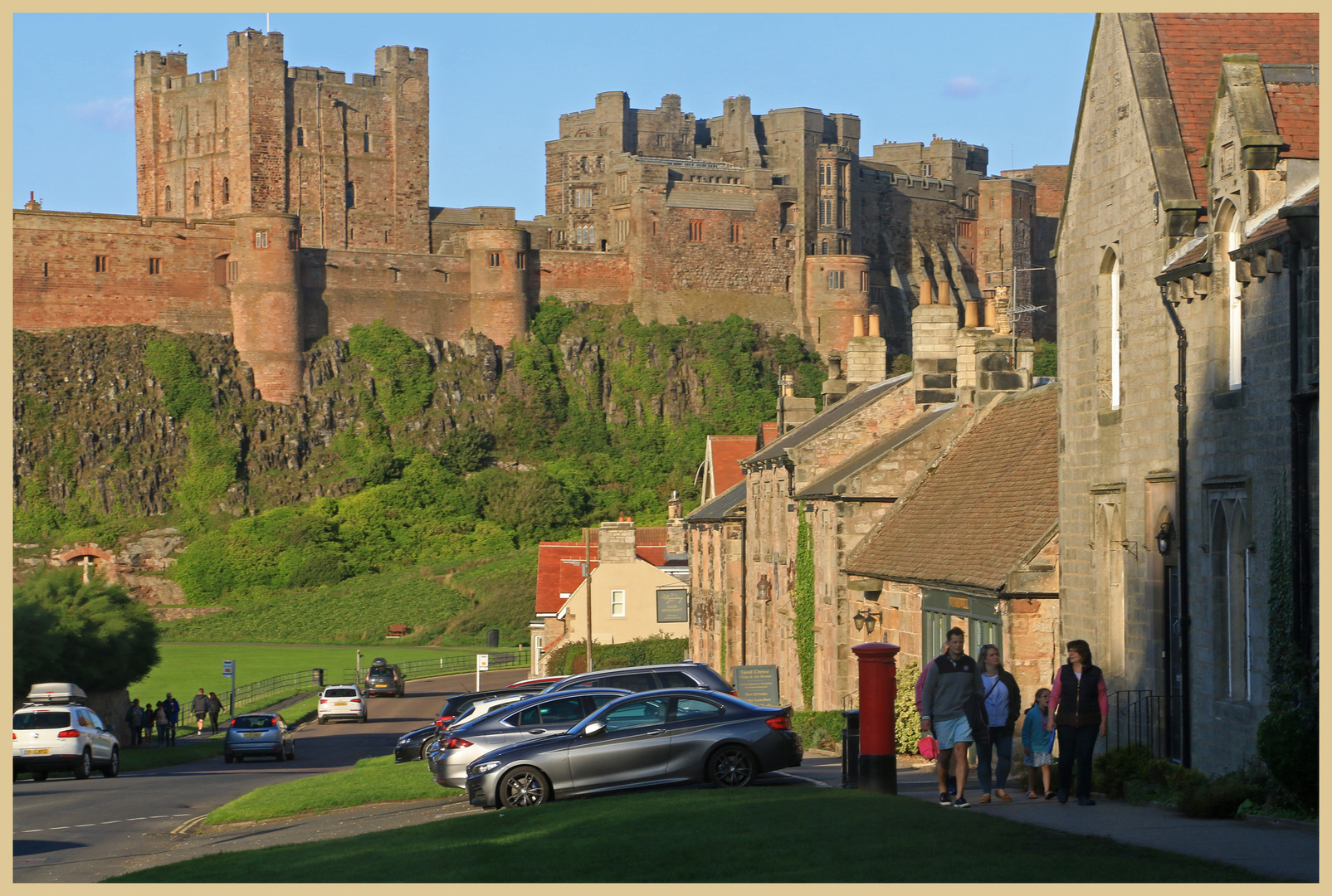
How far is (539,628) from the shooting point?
58375mm

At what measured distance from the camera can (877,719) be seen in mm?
16516

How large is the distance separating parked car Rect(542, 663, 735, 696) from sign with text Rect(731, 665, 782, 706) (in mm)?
5708

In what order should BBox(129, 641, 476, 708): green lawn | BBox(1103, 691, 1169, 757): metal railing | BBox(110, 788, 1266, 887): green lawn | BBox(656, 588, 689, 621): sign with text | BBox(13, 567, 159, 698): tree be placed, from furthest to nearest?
→ BBox(129, 641, 476, 708): green lawn
BBox(656, 588, 689, 621): sign with text
BBox(13, 567, 159, 698): tree
BBox(1103, 691, 1169, 757): metal railing
BBox(110, 788, 1266, 887): green lawn

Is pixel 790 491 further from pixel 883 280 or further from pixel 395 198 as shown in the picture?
pixel 883 280

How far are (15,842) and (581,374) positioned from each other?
3378 inches

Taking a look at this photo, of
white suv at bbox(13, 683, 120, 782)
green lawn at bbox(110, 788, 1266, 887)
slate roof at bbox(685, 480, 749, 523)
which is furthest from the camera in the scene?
slate roof at bbox(685, 480, 749, 523)

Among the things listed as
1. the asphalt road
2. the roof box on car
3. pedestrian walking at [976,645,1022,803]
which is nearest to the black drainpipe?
pedestrian walking at [976,645,1022,803]

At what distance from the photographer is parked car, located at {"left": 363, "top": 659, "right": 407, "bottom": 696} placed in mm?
60250

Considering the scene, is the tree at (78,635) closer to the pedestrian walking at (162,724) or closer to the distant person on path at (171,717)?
the pedestrian walking at (162,724)

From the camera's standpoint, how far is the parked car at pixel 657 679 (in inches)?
955

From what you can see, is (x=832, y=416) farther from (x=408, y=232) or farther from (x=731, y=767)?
(x=408, y=232)

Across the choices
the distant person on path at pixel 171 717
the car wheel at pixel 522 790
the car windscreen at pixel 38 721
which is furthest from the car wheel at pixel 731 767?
the distant person on path at pixel 171 717

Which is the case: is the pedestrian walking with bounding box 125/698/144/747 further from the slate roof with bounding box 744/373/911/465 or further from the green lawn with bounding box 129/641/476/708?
the slate roof with bounding box 744/373/911/465

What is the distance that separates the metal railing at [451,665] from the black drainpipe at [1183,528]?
49.7 metres
